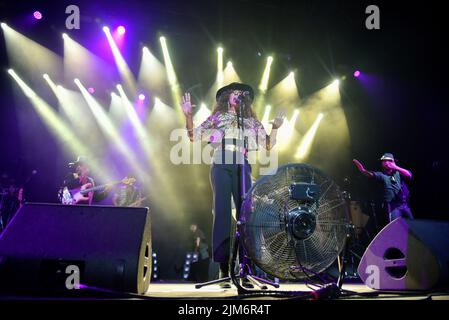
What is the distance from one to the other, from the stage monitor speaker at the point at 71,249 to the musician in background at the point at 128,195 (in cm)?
618

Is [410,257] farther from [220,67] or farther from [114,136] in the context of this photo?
[114,136]

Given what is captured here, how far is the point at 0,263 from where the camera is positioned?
80.0 inches

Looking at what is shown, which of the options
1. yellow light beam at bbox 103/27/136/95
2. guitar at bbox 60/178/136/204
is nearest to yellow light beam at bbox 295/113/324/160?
yellow light beam at bbox 103/27/136/95

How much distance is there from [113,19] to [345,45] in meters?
5.76

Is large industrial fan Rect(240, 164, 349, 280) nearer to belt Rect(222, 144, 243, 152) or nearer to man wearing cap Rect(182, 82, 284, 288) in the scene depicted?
man wearing cap Rect(182, 82, 284, 288)

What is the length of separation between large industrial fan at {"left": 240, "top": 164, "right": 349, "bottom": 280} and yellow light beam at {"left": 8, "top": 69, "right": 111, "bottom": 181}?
836cm

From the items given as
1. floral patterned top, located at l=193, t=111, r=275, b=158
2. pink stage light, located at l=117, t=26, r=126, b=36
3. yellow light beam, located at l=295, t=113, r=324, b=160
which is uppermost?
pink stage light, located at l=117, t=26, r=126, b=36

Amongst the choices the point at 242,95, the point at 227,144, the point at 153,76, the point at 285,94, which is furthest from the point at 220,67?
the point at 227,144

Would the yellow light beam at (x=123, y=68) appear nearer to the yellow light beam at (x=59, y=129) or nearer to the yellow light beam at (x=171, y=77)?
the yellow light beam at (x=171, y=77)

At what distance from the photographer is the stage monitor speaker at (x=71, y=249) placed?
6.70 feet

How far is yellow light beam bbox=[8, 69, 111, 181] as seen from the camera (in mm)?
8617

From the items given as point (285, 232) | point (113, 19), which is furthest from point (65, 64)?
point (285, 232)
